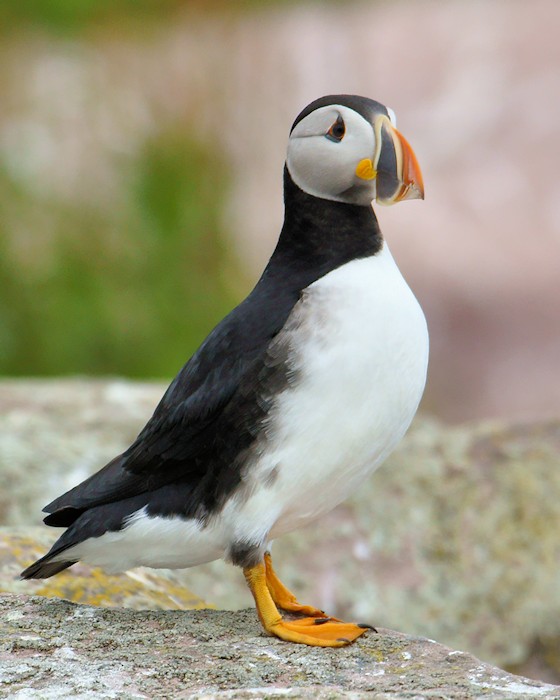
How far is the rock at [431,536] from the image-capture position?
5156mm

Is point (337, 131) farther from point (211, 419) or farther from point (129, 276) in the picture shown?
point (129, 276)

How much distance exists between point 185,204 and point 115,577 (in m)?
7.94

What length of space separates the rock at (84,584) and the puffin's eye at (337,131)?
167cm

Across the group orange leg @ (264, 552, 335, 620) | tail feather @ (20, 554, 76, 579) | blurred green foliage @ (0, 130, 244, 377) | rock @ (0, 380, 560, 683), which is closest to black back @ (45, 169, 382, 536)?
tail feather @ (20, 554, 76, 579)

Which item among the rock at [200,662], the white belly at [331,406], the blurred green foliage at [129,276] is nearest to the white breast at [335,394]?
the white belly at [331,406]

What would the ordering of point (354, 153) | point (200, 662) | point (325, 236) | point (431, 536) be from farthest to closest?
1. point (431, 536)
2. point (325, 236)
3. point (354, 153)
4. point (200, 662)

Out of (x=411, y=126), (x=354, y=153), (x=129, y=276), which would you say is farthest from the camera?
(x=411, y=126)

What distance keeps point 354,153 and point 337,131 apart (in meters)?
0.09

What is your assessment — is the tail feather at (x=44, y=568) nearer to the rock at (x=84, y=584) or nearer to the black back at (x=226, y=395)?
the black back at (x=226, y=395)

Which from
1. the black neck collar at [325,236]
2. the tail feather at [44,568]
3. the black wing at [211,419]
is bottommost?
the tail feather at [44,568]

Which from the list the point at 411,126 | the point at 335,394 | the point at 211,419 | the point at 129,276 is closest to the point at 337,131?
the point at 335,394

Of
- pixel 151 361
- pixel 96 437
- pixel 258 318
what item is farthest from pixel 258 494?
pixel 151 361

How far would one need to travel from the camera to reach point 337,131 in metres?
3.77

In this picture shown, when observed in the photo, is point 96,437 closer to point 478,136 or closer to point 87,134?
point 87,134
